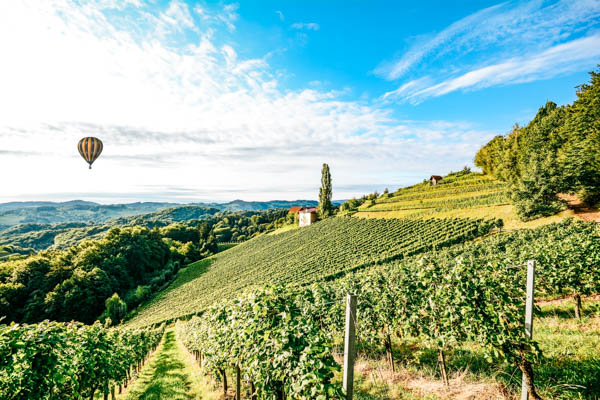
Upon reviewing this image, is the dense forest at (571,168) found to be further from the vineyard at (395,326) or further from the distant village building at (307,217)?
the distant village building at (307,217)

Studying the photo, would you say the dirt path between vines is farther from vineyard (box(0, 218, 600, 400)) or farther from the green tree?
the green tree

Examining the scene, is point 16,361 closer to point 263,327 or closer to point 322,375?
point 263,327

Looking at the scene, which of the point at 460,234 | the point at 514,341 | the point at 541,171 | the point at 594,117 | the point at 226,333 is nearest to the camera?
the point at 514,341

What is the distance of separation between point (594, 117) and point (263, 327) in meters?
41.1

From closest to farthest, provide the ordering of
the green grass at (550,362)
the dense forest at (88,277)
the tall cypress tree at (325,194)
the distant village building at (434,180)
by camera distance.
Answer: the green grass at (550,362) → the dense forest at (88,277) → the distant village building at (434,180) → the tall cypress tree at (325,194)

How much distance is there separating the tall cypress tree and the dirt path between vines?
5003 centimetres

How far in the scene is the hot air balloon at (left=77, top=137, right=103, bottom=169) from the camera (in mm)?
23516

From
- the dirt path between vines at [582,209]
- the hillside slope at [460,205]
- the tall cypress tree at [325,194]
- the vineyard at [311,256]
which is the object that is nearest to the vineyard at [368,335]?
the vineyard at [311,256]

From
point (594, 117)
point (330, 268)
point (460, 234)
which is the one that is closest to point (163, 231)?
point (330, 268)

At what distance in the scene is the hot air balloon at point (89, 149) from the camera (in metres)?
23.5

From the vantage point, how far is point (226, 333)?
21.4ft

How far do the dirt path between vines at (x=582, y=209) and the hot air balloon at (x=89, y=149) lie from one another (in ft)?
157

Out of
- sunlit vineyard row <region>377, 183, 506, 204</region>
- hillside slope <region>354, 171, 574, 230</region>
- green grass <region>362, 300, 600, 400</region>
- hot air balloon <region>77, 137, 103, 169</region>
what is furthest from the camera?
sunlit vineyard row <region>377, 183, 506, 204</region>

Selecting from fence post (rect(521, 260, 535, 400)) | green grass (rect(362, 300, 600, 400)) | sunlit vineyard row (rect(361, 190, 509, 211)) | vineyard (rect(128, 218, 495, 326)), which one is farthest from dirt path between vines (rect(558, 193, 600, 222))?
fence post (rect(521, 260, 535, 400))
